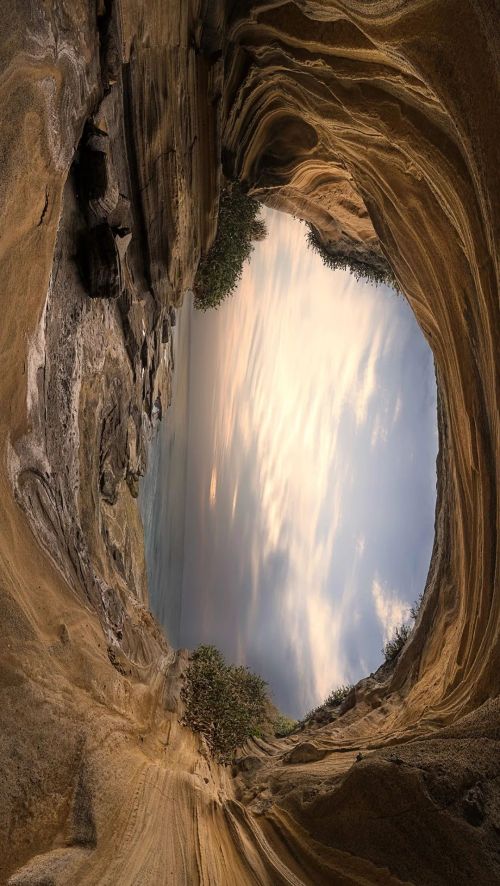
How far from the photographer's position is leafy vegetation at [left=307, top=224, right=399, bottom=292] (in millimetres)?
13516

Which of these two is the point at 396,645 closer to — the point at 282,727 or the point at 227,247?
the point at 282,727

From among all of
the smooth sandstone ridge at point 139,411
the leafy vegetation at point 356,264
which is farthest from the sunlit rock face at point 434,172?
the leafy vegetation at point 356,264

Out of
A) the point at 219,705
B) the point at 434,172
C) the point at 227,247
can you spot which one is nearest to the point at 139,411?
the point at 227,247

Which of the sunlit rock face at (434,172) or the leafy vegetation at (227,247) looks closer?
the sunlit rock face at (434,172)

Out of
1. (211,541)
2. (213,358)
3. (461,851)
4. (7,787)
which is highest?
(213,358)

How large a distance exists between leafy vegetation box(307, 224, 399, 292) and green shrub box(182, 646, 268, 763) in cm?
1016

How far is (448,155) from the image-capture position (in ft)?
15.8

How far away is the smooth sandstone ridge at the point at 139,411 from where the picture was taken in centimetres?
352

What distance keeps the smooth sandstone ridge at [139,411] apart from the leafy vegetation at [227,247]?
56.5 inches

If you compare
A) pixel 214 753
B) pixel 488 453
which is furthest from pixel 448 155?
pixel 214 753

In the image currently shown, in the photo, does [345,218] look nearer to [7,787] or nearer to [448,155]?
[448,155]

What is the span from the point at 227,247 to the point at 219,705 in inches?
399

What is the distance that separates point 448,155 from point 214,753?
28.8 feet

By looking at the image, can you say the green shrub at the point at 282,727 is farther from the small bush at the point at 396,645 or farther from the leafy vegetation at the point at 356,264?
the leafy vegetation at the point at 356,264
